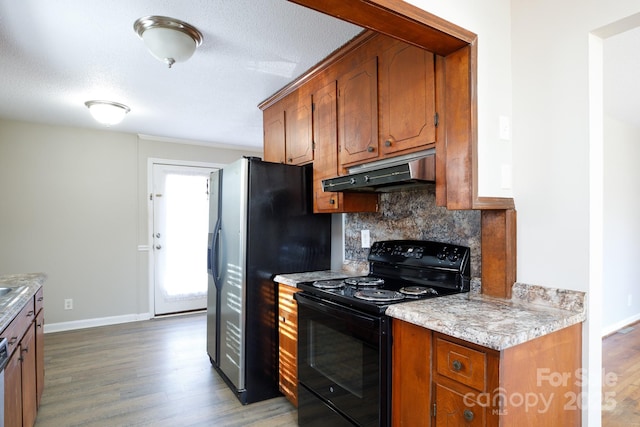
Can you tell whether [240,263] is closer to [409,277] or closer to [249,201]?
[249,201]

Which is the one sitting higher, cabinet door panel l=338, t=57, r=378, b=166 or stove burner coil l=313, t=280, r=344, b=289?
cabinet door panel l=338, t=57, r=378, b=166

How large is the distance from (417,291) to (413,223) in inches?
21.5

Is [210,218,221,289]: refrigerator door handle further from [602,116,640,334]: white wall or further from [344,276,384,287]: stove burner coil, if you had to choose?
[602,116,640,334]: white wall

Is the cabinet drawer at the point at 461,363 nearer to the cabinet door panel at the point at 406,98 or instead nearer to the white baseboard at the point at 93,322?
the cabinet door panel at the point at 406,98

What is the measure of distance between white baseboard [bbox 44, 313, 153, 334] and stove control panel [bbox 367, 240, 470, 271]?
3.49 m

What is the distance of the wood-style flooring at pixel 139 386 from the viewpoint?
7.61 feet

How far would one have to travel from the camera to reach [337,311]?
1799 millimetres

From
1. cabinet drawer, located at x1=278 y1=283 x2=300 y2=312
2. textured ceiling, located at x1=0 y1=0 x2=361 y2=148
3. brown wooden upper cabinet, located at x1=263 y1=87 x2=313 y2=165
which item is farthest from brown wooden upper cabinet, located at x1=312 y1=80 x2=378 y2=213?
cabinet drawer, located at x1=278 y1=283 x2=300 y2=312

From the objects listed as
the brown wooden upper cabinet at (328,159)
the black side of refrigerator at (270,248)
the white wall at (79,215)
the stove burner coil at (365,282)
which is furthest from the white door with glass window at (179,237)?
the stove burner coil at (365,282)

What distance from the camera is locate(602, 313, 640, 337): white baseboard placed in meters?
3.77

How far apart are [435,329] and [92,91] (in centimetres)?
318

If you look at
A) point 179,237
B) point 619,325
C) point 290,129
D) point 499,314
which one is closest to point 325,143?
point 290,129

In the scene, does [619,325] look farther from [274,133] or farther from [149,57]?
[149,57]

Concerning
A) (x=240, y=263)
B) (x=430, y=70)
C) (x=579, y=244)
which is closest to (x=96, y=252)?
(x=240, y=263)
